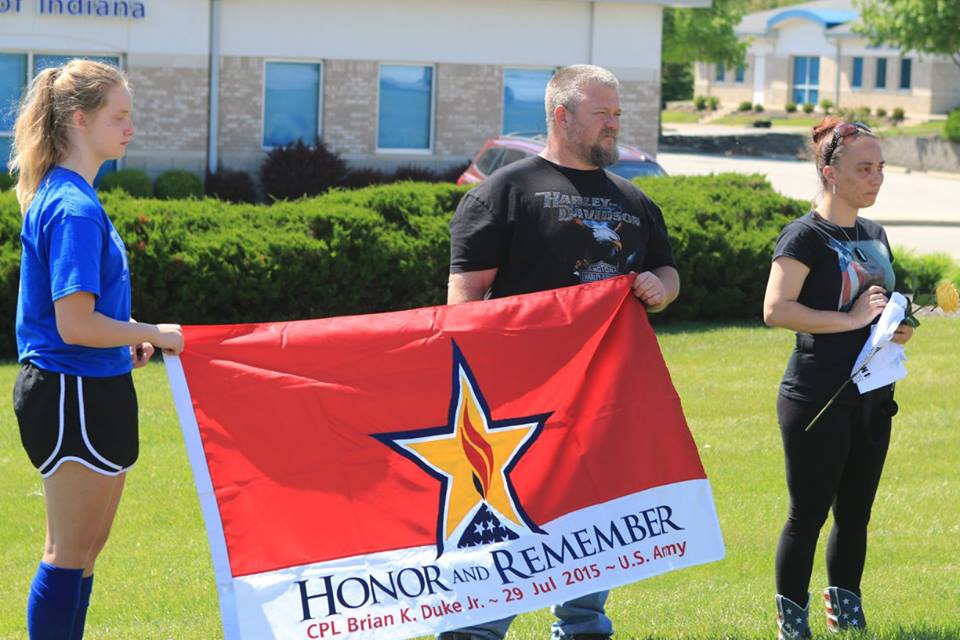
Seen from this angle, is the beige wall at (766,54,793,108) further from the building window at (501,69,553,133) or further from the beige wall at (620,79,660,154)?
the building window at (501,69,553,133)

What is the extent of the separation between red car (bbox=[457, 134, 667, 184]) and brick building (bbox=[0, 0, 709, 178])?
5.61 m

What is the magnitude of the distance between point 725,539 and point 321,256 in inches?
266

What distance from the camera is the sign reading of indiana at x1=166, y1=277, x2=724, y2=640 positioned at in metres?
4.74

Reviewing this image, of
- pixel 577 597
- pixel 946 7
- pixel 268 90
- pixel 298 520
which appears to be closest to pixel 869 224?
pixel 577 597

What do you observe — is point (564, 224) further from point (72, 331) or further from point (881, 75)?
point (881, 75)

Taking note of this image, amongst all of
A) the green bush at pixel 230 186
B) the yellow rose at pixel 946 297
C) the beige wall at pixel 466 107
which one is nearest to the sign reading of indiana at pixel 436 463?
the yellow rose at pixel 946 297

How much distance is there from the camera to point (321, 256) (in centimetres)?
1328

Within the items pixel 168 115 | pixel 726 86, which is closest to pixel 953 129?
pixel 168 115

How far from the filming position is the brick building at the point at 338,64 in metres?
24.4

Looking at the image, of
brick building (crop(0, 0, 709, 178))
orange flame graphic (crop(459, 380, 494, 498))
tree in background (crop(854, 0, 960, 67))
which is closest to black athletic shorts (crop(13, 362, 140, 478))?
orange flame graphic (crop(459, 380, 494, 498))

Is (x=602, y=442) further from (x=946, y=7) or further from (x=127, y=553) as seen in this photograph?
(x=946, y=7)

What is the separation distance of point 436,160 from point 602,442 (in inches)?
874

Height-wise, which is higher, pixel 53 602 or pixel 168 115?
pixel 168 115

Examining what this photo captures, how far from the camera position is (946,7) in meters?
42.1
